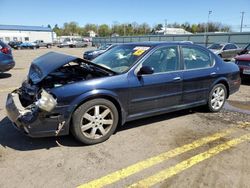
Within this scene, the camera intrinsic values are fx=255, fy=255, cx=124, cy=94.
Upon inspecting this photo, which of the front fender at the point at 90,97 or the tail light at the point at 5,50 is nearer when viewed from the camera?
the front fender at the point at 90,97

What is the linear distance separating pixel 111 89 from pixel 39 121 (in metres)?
1.14

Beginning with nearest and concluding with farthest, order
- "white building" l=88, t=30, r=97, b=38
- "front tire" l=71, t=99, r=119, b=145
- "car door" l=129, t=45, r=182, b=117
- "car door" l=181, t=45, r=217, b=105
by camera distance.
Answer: "front tire" l=71, t=99, r=119, b=145 < "car door" l=129, t=45, r=182, b=117 < "car door" l=181, t=45, r=217, b=105 < "white building" l=88, t=30, r=97, b=38

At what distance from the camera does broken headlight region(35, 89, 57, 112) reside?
11.2 feet

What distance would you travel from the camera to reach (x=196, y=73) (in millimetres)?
4977


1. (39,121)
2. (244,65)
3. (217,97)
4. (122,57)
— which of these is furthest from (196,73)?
(244,65)

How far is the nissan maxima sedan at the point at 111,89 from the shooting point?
355 centimetres

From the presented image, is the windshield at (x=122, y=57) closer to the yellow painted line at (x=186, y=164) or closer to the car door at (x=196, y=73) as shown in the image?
the car door at (x=196, y=73)

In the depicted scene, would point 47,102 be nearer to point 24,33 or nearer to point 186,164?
point 186,164

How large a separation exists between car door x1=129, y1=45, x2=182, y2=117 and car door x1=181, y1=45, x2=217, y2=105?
190 mm

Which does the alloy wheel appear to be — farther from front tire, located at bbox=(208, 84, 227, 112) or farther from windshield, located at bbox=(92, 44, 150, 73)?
front tire, located at bbox=(208, 84, 227, 112)

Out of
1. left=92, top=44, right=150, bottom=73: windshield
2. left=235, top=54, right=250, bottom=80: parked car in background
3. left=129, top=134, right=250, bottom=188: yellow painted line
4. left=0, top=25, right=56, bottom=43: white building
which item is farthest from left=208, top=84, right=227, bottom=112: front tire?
left=0, top=25, right=56, bottom=43: white building

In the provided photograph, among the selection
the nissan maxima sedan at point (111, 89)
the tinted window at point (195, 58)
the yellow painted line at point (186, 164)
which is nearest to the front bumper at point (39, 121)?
the nissan maxima sedan at point (111, 89)

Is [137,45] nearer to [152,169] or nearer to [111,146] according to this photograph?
[111,146]

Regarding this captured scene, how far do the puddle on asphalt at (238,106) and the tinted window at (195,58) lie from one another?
1.40 metres
